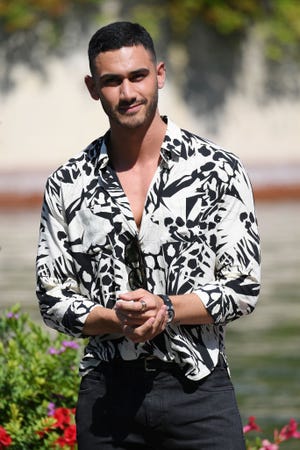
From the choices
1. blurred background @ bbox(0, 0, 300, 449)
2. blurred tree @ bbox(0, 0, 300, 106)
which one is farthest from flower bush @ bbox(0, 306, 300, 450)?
blurred tree @ bbox(0, 0, 300, 106)

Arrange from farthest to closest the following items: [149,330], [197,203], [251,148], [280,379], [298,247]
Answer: [251,148] → [298,247] → [280,379] → [197,203] → [149,330]

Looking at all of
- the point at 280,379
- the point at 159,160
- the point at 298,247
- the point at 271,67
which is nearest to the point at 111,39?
the point at 159,160

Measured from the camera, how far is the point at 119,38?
353 cm

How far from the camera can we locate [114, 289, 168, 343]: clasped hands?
3.22m

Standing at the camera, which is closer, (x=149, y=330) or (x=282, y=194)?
(x=149, y=330)

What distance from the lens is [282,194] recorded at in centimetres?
2145

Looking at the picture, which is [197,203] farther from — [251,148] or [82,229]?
[251,148]

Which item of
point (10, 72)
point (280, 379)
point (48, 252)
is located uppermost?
point (10, 72)

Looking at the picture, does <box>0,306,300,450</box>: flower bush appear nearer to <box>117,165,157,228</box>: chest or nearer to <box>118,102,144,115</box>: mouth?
<box>117,165,157,228</box>: chest

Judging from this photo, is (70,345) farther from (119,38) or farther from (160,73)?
(119,38)

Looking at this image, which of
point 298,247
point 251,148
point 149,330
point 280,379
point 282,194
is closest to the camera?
point 149,330

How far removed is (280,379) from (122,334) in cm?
446

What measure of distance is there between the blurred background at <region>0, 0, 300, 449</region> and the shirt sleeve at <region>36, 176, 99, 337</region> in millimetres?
16551

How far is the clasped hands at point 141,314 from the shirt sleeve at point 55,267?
0.26 metres
